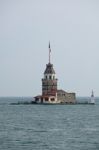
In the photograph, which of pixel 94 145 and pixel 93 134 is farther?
pixel 93 134

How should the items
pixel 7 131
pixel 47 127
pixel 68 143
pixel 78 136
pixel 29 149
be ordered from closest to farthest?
pixel 29 149
pixel 68 143
pixel 78 136
pixel 7 131
pixel 47 127

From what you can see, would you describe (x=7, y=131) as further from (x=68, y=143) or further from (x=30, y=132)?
(x=68, y=143)

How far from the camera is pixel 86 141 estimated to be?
81625 millimetres

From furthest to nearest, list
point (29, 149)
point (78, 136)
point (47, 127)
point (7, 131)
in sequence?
1. point (47, 127)
2. point (7, 131)
3. point (78, 136)
4. point (29, 149)

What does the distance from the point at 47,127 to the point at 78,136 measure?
16.7 metres

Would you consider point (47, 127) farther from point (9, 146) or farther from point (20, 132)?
A: point (9, 146)

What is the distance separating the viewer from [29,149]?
74.1m

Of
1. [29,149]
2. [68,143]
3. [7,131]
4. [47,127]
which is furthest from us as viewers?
[47,127]

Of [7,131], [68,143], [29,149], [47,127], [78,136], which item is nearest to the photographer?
[29,149]

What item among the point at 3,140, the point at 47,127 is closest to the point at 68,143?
the point at 3,140

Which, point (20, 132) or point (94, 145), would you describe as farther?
point (20, 132)

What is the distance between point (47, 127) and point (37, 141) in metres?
21.8

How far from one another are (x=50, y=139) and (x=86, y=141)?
473 centimetres

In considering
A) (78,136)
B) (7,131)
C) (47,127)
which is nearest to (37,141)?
(78,136)
